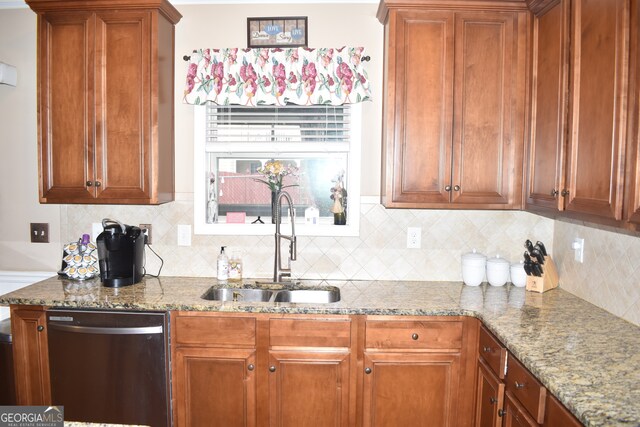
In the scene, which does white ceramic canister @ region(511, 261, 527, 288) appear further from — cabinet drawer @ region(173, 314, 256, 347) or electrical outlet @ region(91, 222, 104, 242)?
electrical outlet @ region(91, 222, 104, 242)

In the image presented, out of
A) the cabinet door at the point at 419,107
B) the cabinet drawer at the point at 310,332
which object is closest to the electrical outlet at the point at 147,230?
the cabinet drawer at the point at 310,332

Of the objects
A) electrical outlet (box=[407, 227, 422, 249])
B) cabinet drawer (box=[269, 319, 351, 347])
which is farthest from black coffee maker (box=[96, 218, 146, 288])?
electrical outlet (box=[407, 227, 422, 249])

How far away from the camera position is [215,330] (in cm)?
243

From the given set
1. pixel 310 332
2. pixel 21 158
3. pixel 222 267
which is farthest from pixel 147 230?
pixel 310 332

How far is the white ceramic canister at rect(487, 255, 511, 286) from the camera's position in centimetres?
280

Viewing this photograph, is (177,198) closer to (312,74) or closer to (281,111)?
(281,111)

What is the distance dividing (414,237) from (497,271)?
20.0 inches

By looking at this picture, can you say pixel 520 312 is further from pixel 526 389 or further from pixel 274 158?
pixel 274 158

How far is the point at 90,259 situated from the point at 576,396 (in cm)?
253

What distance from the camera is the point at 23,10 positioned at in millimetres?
3027

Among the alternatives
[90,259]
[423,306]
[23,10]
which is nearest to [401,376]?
[423,306]

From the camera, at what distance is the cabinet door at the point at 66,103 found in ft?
8.82

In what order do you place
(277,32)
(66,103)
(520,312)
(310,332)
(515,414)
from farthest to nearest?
(277,32)
(66,103)
(310,332)
(520,312)
(515,414)

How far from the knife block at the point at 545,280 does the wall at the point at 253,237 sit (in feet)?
0.61
